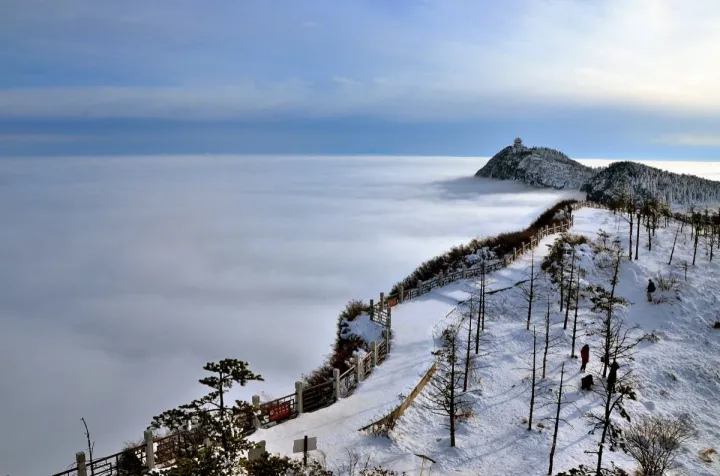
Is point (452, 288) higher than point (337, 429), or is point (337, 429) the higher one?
point (452, 288)

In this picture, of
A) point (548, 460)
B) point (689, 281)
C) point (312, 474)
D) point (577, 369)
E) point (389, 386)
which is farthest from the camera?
point (689, 281)

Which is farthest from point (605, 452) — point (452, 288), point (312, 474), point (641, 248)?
point (641, 248)

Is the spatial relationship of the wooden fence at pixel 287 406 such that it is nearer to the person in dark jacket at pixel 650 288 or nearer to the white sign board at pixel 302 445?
A: the white sign board at pixel 302 445

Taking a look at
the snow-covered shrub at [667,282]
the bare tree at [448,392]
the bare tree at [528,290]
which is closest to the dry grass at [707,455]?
the bare tree at [448,392]

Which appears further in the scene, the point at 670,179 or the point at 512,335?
the point at 670,179

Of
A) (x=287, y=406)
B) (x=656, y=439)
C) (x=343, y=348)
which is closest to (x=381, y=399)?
(x=287, y=406)

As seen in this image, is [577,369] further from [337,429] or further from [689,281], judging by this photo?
[689,281]

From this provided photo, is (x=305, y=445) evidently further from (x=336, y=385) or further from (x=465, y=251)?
(x=465, y=251)

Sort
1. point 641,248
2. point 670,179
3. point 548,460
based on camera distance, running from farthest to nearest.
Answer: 1. point 670,179
2. point 641,248
3. point 548,460
